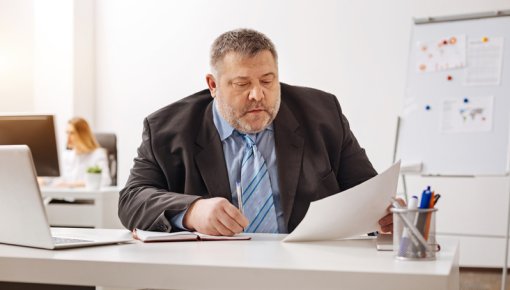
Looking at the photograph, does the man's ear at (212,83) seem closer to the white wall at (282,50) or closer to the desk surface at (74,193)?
the desk surface at (74,193)

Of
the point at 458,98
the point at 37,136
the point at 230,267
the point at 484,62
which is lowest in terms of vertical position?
the point at 37,136

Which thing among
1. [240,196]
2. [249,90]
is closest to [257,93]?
[249,90]

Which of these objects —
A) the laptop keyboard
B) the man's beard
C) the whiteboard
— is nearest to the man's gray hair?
the man's beard

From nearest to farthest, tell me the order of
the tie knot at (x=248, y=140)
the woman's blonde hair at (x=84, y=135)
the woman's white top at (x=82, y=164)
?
the tie knot at (x=248, y=140), the woman's white top at (x=82, y=164), the woman's blonde hair at (x=84, y=135)

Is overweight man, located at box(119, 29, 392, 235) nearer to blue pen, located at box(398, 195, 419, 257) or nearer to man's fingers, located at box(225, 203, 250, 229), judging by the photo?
man's fingers, located at box(225, 203, 250, 229)

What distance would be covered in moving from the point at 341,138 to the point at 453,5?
12.1 ft

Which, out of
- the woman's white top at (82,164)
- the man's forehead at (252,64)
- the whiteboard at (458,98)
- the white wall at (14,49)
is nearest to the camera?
the man's forehead at (252,64)

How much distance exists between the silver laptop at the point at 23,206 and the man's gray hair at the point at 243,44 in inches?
27.3

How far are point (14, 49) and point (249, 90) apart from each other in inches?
207

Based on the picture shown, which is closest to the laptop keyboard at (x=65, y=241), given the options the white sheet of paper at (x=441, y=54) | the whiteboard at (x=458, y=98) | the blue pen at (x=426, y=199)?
the blue pen at (x=426, y=199)

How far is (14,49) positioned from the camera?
262 inches

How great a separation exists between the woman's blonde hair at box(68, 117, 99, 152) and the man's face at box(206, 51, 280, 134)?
143 inches

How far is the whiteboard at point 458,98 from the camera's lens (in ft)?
13.6

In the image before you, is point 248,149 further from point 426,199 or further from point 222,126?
point 426,199
